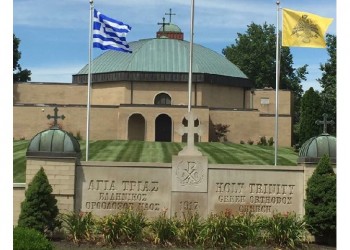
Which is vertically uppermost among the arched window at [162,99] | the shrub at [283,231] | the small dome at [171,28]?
the small dome at [171,28]

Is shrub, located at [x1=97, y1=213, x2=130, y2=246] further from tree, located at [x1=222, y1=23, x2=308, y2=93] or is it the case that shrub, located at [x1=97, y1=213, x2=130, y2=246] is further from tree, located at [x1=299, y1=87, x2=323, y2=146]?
tree, located at [x1=222, y1=23, x2=308, y2=93]

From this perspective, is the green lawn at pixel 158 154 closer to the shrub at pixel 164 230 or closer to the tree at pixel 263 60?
the shrub at pixel 164 230

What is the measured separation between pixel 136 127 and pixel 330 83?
16.7m

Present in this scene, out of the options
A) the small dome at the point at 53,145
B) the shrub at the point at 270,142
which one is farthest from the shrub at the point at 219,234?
the shrub at the point at 270,142

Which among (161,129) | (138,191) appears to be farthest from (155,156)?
(138,191)

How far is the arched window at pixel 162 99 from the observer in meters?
58.5

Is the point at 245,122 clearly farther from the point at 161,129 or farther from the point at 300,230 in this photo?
the point at 300,230

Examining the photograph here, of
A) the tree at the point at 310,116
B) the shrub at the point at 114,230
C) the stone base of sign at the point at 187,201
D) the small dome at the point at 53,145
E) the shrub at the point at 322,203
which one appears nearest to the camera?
the shrub at the point at 114,230

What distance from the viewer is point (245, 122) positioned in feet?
186

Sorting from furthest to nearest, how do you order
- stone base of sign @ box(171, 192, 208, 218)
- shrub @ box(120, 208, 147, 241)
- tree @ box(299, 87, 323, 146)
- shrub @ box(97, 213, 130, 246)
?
1. tree @ box(299, 87, 323, 146)
2. stone base of sign @ box(171, 192, 208, 218)
3. shrub @ box(120, 208, 147, 241)
4. shrub @ box(97, 213, 130, 246)

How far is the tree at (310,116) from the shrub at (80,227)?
30534mm

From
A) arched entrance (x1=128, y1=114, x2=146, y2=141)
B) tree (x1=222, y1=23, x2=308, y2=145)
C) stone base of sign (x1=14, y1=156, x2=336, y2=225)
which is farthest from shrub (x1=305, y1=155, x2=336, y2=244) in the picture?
tree (x1=222, y1=23, x2=308, y2=145)

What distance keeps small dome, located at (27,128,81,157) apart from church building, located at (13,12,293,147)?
113 feet

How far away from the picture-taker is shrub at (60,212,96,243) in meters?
16.8
